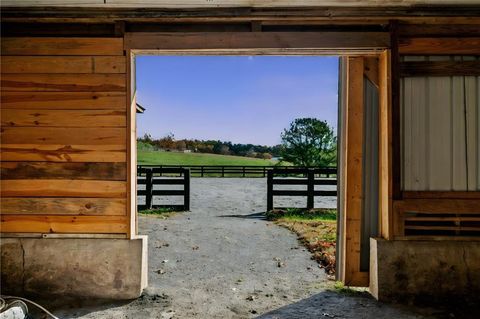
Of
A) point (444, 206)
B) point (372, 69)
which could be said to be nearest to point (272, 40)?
point (372, 69)

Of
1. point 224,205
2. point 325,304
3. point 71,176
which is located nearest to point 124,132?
point 71,176

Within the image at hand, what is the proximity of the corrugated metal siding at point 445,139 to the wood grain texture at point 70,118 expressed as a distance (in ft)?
11.8

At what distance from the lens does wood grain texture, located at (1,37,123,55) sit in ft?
14.6

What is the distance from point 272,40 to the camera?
4.39 m

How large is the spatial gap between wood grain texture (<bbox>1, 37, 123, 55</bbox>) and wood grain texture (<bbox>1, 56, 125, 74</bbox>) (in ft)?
0.21

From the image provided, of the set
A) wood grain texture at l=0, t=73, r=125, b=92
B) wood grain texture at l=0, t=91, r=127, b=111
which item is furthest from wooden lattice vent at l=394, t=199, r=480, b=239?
wood grain texture at l=0, t=73, r=125, b=92

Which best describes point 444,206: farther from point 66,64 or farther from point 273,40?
point 66,64

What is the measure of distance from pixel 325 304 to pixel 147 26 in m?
4.11

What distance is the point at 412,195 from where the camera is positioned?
173 inches

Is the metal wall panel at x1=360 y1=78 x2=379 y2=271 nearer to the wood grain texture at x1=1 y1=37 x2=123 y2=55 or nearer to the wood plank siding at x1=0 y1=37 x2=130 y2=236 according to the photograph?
the wood plank siding at x1=0 y1=37 x2=130 y2=236

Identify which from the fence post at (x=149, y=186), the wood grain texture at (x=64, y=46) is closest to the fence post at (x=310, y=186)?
the fence post at (x=149, y=186)

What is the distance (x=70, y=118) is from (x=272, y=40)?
2663mm

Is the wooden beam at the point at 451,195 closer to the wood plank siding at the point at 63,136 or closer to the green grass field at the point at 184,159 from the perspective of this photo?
the wood plank siding at the point at 63,136

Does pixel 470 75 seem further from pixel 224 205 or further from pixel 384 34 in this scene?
pixel 224 205
